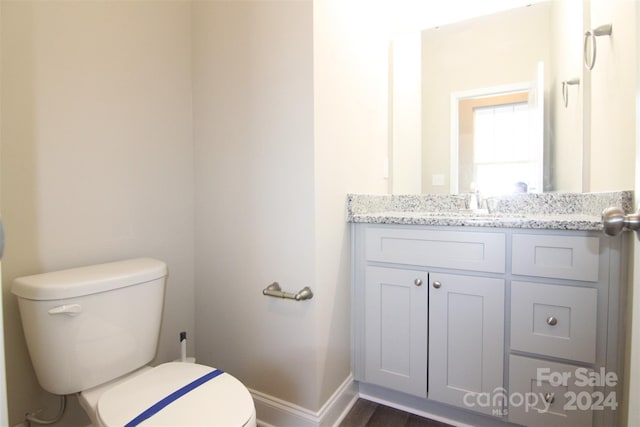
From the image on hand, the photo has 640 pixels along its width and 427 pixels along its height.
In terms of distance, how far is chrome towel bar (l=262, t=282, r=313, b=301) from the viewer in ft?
4.08

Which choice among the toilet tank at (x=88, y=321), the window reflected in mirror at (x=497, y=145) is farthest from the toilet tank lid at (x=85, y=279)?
the window reflected in mirror at (x=497, y=145)

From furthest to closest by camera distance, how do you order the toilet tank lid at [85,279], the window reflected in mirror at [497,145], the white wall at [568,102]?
the window reflected in mirror at [497,145]
the white wall at [568,102]
the toilet tank lid at [85,279]

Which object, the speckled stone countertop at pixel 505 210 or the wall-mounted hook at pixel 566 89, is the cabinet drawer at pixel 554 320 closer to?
the speckled stone countertop at pixel 505 210

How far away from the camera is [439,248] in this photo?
132 cm

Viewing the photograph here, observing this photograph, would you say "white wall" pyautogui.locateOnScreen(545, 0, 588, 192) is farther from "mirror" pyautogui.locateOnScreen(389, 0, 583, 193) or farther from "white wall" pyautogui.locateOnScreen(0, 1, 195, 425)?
"white wall" pyautogui.locateOnScreen(0, 1, 195, 425)

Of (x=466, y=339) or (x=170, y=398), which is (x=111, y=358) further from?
(x=466, y=339)

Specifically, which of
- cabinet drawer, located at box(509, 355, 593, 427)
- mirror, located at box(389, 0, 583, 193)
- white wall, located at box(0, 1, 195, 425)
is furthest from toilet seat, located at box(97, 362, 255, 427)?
mirror, located at box(389, 0, 583, 193)

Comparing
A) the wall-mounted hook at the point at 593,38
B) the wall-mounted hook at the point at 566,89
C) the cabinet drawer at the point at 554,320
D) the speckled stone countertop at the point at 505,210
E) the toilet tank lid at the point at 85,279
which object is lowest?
the cabinet drawer at the point at 554,320

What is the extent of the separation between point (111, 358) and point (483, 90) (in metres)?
1.96

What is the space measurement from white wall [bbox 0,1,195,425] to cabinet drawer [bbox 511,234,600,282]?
142cm

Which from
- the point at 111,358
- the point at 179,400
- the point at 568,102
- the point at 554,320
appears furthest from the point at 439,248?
the point at 111,358

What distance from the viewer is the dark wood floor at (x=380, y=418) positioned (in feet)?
4.55

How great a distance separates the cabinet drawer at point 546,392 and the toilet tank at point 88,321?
1337 mm

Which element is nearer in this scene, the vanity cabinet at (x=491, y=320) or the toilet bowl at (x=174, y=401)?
the toilet bowl at (x=174, y=401)
